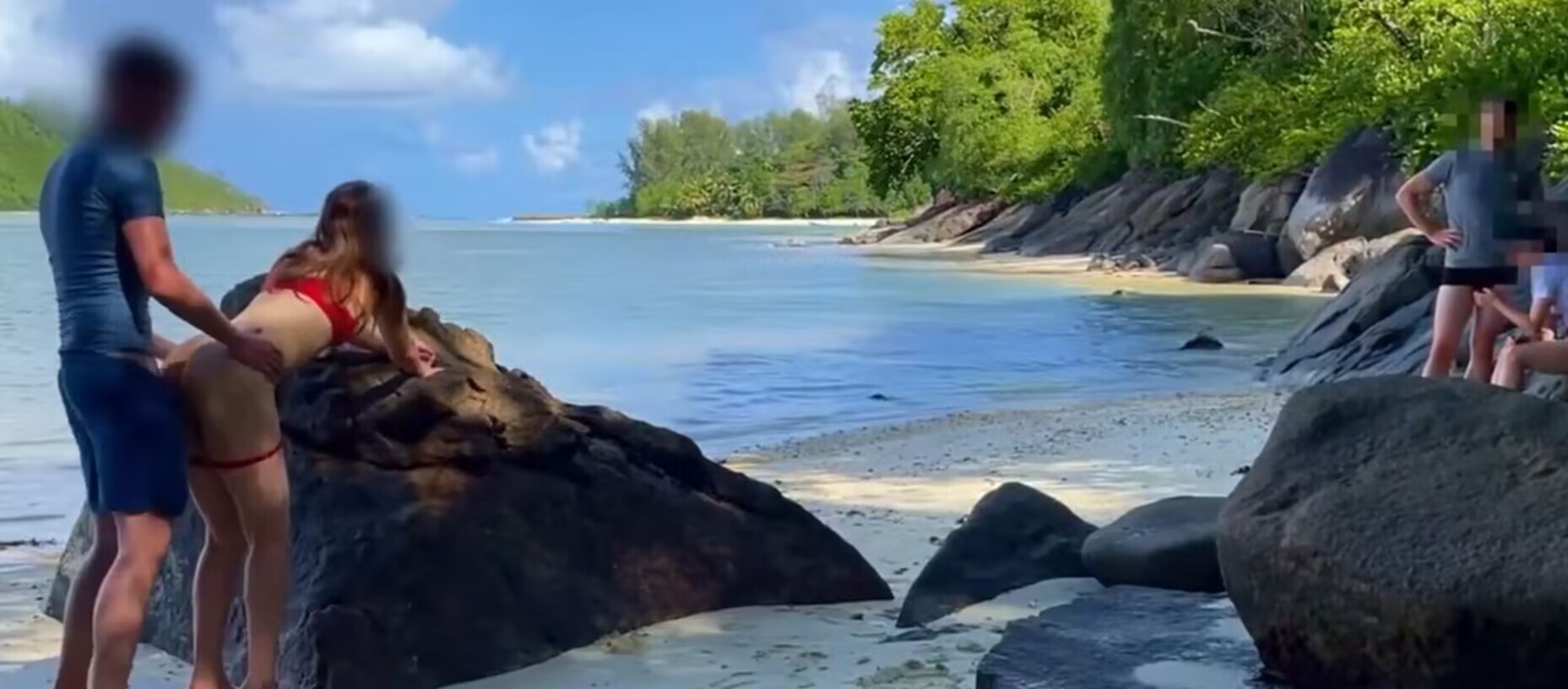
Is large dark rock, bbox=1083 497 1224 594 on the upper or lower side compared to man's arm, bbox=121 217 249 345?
lower

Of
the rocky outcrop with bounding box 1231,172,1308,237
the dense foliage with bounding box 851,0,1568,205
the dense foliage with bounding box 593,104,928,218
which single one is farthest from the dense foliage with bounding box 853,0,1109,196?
the dense foliage with bounding box 593,104,928,218

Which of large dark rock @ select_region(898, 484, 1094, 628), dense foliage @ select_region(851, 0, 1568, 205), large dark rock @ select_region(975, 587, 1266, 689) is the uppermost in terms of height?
dense foliage @ select_region(851, 0, 1568, 205)

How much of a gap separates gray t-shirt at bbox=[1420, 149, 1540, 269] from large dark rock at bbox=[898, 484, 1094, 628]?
220 cm

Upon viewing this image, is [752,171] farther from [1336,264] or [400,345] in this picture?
[400,345]

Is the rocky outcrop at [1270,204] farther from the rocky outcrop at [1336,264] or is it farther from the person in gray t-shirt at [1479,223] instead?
the person in gray t-shirt at [1479,223]

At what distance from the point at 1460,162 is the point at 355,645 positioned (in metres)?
4.71

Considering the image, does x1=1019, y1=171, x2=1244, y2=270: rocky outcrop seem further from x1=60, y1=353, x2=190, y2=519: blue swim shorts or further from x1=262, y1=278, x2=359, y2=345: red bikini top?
x1=60, y1=353, x2=190, y2=519: blue swim shorts

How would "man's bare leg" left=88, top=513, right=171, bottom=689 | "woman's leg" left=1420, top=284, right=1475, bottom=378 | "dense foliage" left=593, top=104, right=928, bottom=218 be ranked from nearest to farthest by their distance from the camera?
"man's bare leg" left=88, top=513, right=171, bottom=689, "woman's leg" left=1420, top=284, right=1475, bottom=378, "dense foliage" left=593, top=104, right=928, bottom=218

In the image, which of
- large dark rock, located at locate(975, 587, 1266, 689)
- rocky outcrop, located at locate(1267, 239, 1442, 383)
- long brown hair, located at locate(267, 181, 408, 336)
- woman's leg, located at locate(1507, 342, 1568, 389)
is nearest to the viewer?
large dark rock, located at locate(975, 587, 1266, 689)

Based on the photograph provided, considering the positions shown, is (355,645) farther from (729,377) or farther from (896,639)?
(729,377)

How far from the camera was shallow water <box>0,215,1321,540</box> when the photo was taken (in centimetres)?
1498

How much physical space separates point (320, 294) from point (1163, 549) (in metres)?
2.51

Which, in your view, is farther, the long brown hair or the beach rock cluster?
the beach rock cluster

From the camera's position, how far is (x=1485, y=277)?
22.9 feet
